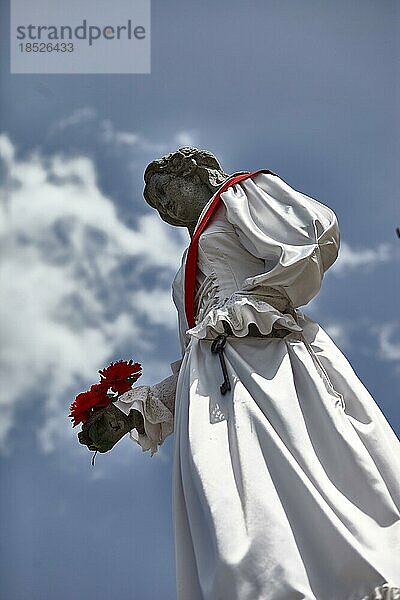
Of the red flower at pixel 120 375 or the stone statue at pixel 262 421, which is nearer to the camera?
the stone statue at pixel 262 421

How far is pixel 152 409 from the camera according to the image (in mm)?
6754

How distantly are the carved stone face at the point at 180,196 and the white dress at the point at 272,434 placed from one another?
0.34 m

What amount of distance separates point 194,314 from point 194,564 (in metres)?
1.44

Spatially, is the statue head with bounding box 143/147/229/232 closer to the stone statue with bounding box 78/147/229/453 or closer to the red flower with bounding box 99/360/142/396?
the stone statue with bounding box 78/147/229/453

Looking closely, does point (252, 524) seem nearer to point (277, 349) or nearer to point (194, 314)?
point (277, 349)

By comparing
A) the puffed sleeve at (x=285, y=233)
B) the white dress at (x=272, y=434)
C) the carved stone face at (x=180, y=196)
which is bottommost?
the white dress at (x=272, y=434)

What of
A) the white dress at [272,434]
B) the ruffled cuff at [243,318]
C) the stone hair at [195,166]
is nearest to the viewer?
the white dress at [272,434]

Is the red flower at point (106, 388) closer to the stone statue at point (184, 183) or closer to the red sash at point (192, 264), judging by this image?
the red sash at point (192, 264)

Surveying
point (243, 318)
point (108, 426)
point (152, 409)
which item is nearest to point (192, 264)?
point (243, 318)

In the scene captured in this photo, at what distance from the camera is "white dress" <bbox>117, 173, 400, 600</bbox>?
5.71 metres

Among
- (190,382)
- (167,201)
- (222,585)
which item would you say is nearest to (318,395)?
(190,382)

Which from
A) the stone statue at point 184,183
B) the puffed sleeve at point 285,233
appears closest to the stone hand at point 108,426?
the puffed sleeve at point 285,233

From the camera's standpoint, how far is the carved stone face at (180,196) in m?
7.37

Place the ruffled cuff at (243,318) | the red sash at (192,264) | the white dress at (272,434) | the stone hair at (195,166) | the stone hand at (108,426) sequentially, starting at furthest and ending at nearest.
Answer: the stone hair at (195,166) < the red sash at (192,264) < the stone hand at (108,426) < the ruffled cuff at (243,318) < the white dress at (272,434)
